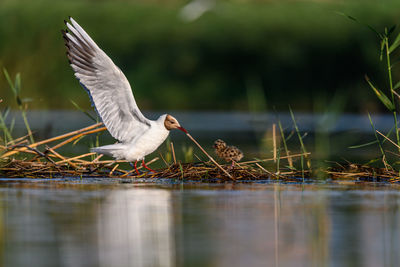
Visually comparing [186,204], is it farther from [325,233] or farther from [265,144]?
[265,144]

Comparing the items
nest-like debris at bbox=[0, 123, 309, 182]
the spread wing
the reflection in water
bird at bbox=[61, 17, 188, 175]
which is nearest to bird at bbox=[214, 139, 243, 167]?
nest-like debris at bbox=[0, 123, 309, 182]

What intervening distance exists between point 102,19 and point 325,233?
28277 mm

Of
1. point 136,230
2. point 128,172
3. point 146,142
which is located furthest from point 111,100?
Result: point 136,230

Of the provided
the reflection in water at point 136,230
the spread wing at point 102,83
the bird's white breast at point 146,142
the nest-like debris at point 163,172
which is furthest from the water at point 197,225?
the spread wing at point 102,83

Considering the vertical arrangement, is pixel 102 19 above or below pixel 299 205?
above

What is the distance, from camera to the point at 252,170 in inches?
398

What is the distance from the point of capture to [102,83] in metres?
9.49

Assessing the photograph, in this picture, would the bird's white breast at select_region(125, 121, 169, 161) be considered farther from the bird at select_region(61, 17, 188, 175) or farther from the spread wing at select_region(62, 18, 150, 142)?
the spread wing at select_region(62, 18, 150, 142)

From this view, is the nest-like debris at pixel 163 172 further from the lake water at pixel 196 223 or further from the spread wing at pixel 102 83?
the spread wing at pixel 102 83

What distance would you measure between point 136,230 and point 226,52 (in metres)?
24.9

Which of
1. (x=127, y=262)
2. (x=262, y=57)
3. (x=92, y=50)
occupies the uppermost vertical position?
(x=262, y=57)

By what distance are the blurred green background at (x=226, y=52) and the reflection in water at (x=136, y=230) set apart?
56.1 ft

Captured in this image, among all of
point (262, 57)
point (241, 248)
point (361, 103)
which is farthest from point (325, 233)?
point (262, 57)

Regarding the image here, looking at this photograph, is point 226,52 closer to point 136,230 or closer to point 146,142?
point 146,142
